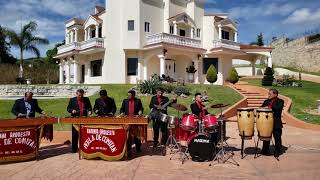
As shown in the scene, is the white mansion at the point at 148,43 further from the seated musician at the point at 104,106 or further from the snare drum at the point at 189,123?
the snare drum at the point at 189,123

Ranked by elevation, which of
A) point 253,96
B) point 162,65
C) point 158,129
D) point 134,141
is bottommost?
point 134,141

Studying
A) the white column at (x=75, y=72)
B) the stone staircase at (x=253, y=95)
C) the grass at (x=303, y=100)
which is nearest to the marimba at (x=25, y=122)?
the grass at (x=303, y=100)

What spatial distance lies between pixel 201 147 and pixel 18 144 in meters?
4.62


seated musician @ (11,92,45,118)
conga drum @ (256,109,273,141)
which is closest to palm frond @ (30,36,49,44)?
seated musician @ (11,92,45,118)

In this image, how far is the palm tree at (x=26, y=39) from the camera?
40.7 m

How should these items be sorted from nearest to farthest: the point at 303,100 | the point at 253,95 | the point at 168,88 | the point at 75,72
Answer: the point at 303,100 → the point at 168,88 → the point at 253,95 → the point at 75,72

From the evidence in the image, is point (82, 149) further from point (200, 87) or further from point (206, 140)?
point (200, 87)

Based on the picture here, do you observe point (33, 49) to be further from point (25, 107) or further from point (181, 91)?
point (25, 107)

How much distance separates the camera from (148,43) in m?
31.4

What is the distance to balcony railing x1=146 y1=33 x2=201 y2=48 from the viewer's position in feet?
100

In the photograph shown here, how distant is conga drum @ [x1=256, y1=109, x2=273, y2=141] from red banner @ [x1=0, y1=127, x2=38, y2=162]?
579 cm

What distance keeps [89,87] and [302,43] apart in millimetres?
35948

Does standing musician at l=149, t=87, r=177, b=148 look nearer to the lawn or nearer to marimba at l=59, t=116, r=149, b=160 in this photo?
marimba at l=59, t=116, r=149, b=160

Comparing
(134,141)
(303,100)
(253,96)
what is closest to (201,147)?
(134,141)
